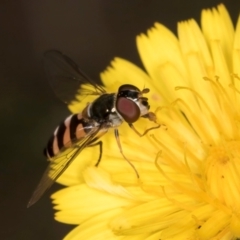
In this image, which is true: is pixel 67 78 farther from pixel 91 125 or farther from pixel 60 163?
pixel 60 163

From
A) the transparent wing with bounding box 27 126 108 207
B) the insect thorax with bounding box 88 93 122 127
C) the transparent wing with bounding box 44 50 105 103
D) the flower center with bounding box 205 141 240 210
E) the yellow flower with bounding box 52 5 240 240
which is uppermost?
the transparent wing with bounding box 44 50 105 103

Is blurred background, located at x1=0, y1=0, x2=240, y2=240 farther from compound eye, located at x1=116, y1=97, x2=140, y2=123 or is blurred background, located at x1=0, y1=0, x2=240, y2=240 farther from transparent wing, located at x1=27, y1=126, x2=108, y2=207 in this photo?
compound eye, located at x1=116, y1=97, x2=140, y2=123

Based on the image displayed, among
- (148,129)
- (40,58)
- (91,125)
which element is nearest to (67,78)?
(91,125)

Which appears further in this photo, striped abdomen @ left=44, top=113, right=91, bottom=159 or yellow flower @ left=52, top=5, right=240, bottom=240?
striped abdomen @ left=44, top=113, right=91, bottom=159

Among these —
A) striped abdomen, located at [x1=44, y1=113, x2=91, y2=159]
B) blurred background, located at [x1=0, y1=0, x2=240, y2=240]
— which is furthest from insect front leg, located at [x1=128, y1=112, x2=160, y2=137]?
blurred background, located at [x1=0, y1=0, x2=240, y2=240]

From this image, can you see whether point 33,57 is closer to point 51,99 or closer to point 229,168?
point 51,99

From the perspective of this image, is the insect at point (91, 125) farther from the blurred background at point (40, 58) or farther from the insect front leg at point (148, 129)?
the blurred background at point (40, 58)
